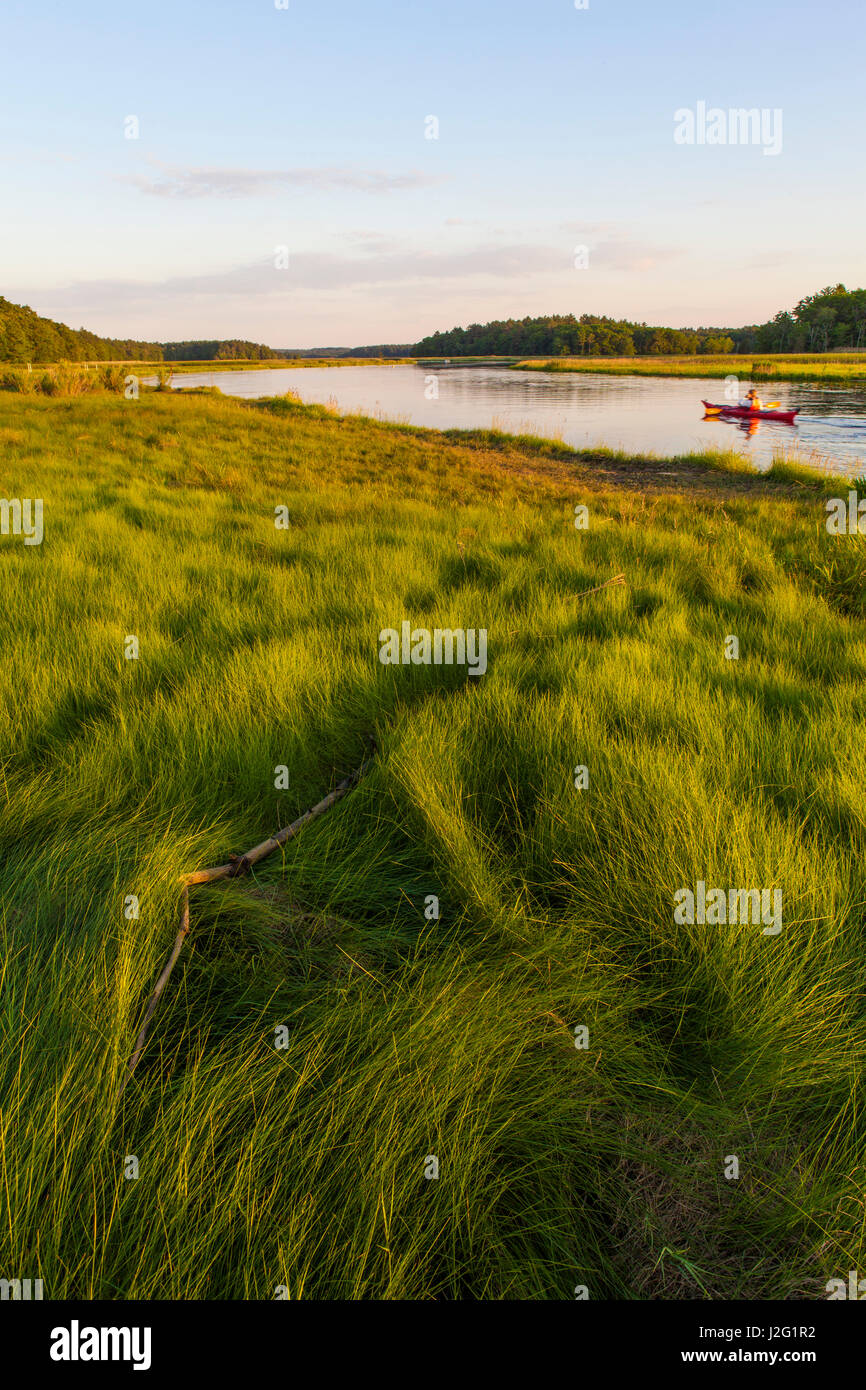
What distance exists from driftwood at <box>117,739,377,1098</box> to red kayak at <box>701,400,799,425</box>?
21531mm

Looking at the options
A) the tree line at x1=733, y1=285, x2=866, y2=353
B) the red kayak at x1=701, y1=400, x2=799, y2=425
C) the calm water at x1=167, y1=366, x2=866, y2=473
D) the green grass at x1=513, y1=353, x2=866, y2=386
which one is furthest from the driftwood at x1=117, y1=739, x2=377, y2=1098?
the tree line at x1=733, y1=285, x2=866, y2=353

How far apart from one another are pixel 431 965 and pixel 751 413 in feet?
75.1

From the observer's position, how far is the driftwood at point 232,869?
1290mm

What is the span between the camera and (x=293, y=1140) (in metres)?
1.12

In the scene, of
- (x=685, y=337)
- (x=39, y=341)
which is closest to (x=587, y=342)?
(x=685, y=337)

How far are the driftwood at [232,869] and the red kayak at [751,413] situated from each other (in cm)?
2153

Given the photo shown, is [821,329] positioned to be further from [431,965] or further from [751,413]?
[431,965]

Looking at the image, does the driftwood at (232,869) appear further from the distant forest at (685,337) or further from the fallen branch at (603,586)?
the distant forest at (685,337)

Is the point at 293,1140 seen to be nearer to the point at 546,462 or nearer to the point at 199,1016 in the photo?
the point at 199,1016

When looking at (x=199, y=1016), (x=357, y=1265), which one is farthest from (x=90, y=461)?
(x=357, y=1265)

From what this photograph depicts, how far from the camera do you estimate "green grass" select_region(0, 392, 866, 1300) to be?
1041 millimetres

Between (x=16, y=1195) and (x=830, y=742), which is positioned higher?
(x=830, y=742)

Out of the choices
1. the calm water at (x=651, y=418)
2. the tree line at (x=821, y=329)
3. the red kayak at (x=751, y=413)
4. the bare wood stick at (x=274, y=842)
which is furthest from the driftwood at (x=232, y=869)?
the tree line at (x=821, y=329)
